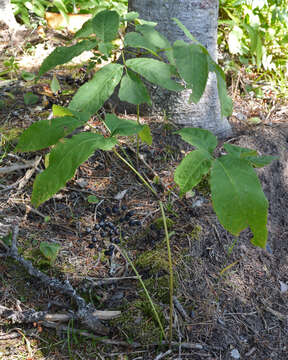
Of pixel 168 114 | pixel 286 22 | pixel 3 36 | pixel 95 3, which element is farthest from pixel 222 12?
pixel 3 36

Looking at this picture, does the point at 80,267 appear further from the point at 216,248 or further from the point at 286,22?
the point at 286,22

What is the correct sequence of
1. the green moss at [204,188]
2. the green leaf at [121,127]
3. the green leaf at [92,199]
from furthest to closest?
the green moss at [204,188] → the green leaf at [92,199] → the green leaf at [121,127]

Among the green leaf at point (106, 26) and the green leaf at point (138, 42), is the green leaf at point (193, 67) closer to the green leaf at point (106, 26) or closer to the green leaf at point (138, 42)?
the green leaf at point (138, 42)

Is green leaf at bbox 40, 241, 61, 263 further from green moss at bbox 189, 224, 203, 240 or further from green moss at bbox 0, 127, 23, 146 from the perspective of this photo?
green moss at bbox 0, 127, 23, 146

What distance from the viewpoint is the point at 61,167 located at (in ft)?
3.50

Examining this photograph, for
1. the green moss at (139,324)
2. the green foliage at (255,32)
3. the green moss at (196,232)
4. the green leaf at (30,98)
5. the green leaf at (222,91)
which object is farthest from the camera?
the green foliage at (255,32)

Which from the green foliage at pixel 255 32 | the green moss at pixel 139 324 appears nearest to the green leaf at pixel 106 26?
the green moss at pixel 139 324

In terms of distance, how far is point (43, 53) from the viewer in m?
3.42

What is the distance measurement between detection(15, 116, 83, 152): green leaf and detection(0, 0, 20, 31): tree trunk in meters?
3.02

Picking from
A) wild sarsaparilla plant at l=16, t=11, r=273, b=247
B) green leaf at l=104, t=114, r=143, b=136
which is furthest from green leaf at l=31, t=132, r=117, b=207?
green leaf at l=104, t=114, r=143, b=136

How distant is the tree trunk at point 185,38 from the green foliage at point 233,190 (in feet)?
4.61

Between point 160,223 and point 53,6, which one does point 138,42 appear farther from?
point 53,6

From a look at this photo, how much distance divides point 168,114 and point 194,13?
693 millimetres

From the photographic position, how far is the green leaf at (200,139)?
4.26 ft
